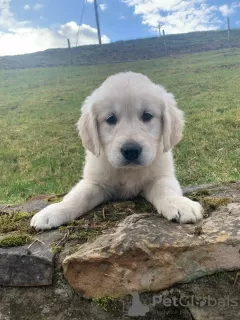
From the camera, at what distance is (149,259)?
2271 millimetres

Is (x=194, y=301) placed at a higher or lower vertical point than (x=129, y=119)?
lower

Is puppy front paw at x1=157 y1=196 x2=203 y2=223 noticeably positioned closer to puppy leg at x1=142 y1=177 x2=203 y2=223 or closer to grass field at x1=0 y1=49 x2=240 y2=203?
puppy leg at x1=142 y1=177 x2=203 y2=223

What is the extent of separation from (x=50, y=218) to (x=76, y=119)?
293 inches

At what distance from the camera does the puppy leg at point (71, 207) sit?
2.76 metres

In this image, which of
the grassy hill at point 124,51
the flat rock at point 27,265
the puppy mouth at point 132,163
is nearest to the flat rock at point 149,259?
the flat rock at point 27,265

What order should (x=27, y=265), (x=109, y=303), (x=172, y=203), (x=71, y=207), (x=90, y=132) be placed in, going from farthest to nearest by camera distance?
(x=90, y=132) → (x=71, y=207) → (x=172, y=203) → (x=27, y=265) → (x=109, y=303)

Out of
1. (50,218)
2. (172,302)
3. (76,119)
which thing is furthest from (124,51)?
(172,302)

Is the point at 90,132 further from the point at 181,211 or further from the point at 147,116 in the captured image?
the point at 181,211

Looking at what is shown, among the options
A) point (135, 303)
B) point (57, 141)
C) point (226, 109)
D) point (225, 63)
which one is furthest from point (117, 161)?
point (225, 63)

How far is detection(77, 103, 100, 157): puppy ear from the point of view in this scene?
314cm

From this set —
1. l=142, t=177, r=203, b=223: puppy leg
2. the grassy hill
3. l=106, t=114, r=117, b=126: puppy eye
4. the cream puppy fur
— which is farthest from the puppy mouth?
the grassy hill

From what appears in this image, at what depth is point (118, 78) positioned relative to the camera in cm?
326

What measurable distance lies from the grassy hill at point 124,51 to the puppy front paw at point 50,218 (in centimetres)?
965

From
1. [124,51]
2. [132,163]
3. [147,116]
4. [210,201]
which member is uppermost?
[124,51]
